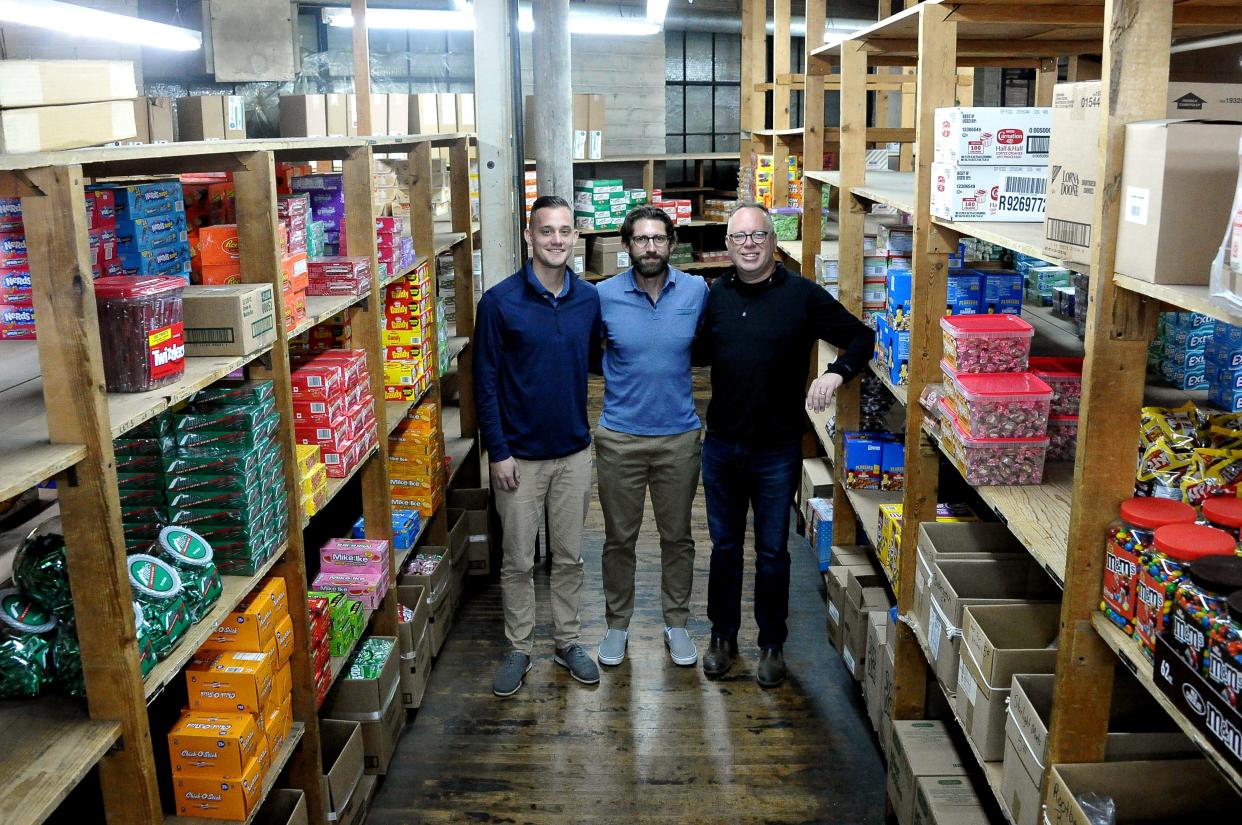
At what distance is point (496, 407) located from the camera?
4195 millimetres

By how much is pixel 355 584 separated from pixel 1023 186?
100 inches

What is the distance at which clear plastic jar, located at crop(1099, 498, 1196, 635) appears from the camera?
1.88 meters

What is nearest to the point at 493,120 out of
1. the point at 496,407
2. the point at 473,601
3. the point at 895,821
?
the point at 496,407

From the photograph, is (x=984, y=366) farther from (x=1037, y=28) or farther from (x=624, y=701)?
(x=624, y=701)

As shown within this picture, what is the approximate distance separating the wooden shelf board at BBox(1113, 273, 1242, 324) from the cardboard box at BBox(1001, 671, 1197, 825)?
0.89m

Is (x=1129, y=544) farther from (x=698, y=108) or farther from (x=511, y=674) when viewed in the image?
(x=698, y=108)

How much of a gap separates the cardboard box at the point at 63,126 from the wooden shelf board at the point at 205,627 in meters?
1.03

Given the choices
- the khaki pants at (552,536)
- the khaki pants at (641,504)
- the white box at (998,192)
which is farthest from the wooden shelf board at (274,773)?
the white box at (998,192)

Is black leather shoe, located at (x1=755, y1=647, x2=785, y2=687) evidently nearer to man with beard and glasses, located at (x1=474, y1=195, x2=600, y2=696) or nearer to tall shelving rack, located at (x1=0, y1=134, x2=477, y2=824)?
man with beard and glasses, located at (x1=474, y1=195, x2=600, y2=696)

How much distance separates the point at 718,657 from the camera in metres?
4.51

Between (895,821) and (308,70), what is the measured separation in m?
8.94

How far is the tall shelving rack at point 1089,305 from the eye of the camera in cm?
181

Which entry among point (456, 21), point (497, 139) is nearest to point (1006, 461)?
point (497, 139)

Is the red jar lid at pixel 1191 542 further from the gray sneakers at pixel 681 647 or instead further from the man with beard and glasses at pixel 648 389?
the gray sneakers at pixel 681 647
